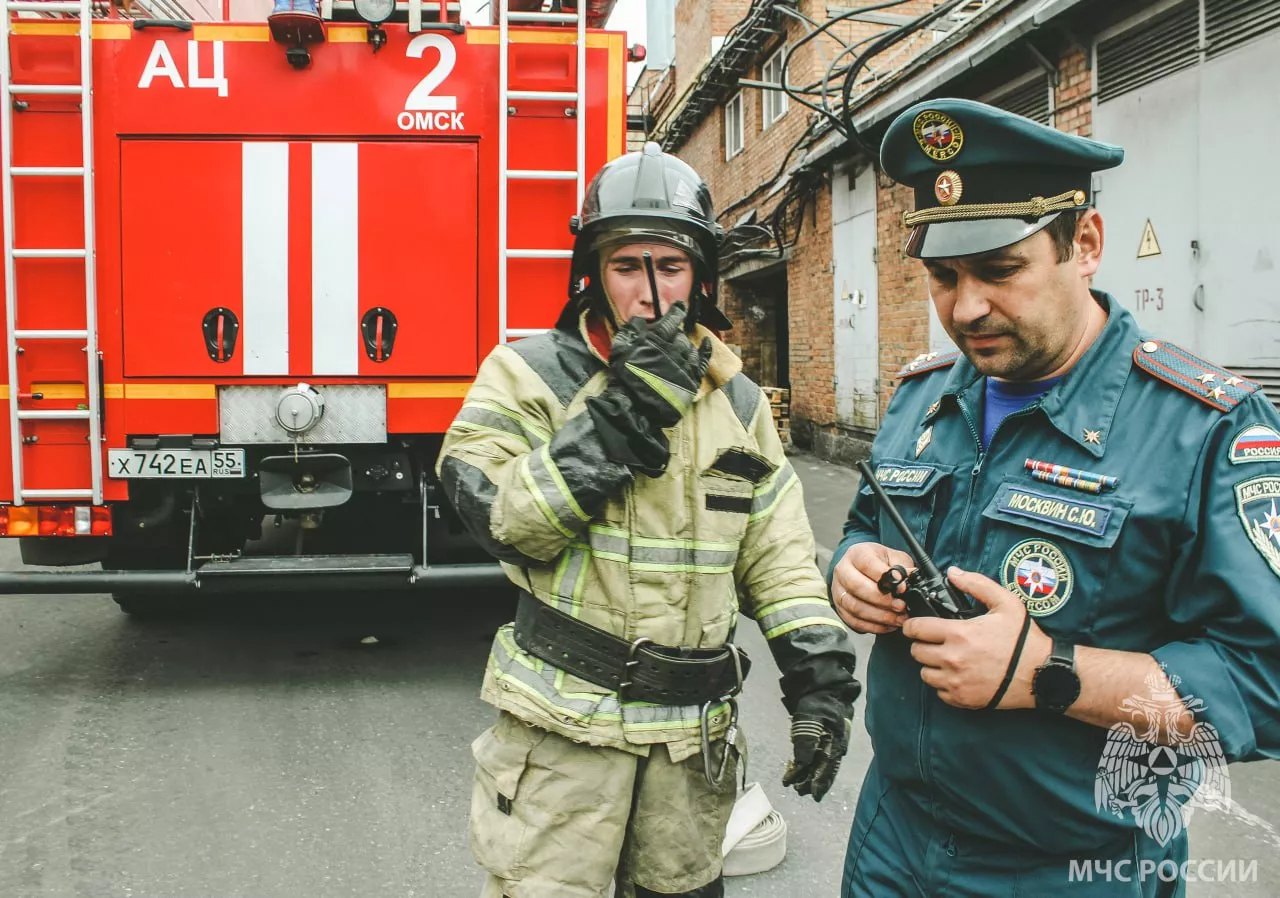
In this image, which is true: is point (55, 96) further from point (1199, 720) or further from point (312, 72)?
point (1199, 720)

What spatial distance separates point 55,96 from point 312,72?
1.07 m

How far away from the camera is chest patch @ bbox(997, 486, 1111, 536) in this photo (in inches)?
56.7

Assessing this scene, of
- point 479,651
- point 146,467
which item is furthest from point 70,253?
point 479,651

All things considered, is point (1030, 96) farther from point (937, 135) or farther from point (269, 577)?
point (937, 135)

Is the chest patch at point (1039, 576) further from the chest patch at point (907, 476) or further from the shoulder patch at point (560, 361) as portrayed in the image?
the shoulder patch at point (560, 361)

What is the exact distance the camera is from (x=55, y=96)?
4336 millimetres

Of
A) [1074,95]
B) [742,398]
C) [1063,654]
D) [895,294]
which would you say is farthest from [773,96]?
[1063,654]

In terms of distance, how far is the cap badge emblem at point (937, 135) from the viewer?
5.28ft

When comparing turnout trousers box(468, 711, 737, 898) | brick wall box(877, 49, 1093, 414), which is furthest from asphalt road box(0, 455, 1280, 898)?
brick wall box(877, 49, 1093, 414)

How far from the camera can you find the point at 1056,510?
1487 mm

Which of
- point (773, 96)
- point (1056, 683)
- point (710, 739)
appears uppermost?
point (773, 96)

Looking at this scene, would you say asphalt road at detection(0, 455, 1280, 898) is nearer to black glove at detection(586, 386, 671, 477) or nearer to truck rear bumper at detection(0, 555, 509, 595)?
truck rear bumper at detection(0, 555, 509, 595)

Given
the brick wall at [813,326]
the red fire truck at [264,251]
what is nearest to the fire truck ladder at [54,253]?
the red fire truck at [264,251]

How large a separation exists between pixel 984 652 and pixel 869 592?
266 mm
